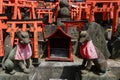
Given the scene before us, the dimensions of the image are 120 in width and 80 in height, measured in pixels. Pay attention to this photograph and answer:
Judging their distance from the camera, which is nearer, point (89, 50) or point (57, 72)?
point (89, 50)

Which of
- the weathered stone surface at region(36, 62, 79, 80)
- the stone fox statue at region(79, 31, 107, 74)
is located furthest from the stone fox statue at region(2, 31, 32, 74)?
the stone fox statue at region(79, 31, 107, 74)

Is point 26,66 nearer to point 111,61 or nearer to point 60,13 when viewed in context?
point 111,61

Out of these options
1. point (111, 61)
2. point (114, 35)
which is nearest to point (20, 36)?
point (111, 61)

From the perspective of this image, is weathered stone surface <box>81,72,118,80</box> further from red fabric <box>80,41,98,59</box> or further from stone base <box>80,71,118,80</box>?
red fabric <box>80,41,98,59</box>

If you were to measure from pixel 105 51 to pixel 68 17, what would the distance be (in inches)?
105

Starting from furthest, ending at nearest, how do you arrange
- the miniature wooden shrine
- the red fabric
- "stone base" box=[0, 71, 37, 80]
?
the miniature wooden shrine
"stone base" box=[0, 71, 37, 80]
the red fabric

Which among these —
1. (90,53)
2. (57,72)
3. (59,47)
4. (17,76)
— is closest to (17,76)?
(17,76)

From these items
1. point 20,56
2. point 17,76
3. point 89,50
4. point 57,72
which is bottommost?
point 57,72

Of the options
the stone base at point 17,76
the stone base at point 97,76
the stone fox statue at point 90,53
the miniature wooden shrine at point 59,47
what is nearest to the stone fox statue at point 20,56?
the stone base at point 17,76

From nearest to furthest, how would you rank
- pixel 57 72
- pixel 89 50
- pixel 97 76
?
pixel 89 50 → pixel 97 76 → pixel 57 72

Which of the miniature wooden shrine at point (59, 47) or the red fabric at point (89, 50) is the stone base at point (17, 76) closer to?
the red fabric at point (89, 50)

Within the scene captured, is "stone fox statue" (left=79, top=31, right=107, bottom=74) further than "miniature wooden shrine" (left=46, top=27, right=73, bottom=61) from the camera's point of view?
No

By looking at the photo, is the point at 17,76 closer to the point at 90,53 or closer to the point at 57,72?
the point at 57,72

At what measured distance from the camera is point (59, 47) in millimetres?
8062
